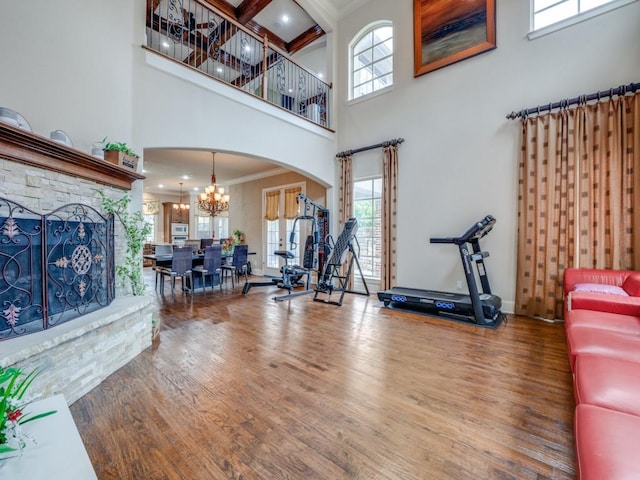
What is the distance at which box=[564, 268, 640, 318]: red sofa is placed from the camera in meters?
2.52

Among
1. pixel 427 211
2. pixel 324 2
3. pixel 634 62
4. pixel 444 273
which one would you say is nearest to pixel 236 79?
pixel 324 2

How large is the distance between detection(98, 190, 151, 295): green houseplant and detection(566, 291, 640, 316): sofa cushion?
4426mm

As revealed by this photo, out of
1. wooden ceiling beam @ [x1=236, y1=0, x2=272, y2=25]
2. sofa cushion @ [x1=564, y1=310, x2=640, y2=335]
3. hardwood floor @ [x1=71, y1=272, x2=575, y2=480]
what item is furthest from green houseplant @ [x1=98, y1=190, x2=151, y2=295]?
wooden ceiling beam @ [x1=236, y1=0, x2=272, y2=25]

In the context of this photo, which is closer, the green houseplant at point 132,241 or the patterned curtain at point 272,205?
the green houseplant at point 132,241

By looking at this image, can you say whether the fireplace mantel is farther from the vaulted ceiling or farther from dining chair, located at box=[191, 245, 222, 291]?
the vaulted ceiling

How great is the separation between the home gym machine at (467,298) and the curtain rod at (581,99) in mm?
1580

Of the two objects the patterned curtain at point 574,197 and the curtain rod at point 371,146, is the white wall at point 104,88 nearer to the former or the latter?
the curtain rod at point 371,146

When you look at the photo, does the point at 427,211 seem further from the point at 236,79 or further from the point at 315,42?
the point at 236,79

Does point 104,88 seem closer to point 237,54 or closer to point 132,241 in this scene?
point 132,241

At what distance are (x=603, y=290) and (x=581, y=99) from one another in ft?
8.17

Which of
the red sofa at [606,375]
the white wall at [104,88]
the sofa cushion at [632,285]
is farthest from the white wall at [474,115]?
the white wall at [104,88]

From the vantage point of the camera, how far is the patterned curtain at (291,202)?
7.67 metres

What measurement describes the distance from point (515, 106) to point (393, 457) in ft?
15.9

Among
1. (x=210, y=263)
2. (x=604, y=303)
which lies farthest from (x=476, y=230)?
(x=210, y=263)
